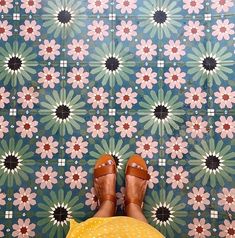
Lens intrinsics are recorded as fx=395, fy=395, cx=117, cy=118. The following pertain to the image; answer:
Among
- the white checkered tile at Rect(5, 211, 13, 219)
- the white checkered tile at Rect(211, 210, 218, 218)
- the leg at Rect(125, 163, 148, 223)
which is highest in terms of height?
the leg at Rect(125, 163, 148, 223)

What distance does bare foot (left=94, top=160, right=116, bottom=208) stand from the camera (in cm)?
131

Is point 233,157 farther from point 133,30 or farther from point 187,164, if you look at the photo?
point 133,30

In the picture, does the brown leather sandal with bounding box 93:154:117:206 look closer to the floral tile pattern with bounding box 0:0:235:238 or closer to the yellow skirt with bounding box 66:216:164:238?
the floral tile pattern with bounding box 0:0:235:238

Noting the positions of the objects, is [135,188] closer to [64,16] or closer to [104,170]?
[104,170]

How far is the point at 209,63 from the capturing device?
1347 mm

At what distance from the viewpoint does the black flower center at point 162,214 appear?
132cm

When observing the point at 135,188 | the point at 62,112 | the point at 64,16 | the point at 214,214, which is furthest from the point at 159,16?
the point at 214,214

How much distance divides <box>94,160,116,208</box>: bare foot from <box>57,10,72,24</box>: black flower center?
1.67 ft

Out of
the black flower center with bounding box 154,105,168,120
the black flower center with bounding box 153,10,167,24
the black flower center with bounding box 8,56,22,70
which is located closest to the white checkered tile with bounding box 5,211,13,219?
the black flower center with bounding box 8,56,22,70

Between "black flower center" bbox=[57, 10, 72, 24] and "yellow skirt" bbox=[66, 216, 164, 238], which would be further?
"black flower center" bbox=[57, 10, 72, 24]

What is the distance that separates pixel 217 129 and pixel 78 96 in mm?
487

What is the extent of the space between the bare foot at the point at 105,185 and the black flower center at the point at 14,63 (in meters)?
0.46

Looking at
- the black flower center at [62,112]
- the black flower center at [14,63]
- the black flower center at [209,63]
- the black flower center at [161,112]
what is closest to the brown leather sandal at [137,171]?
the black flower center at [161,112]

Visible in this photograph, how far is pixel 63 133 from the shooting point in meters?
1.36
